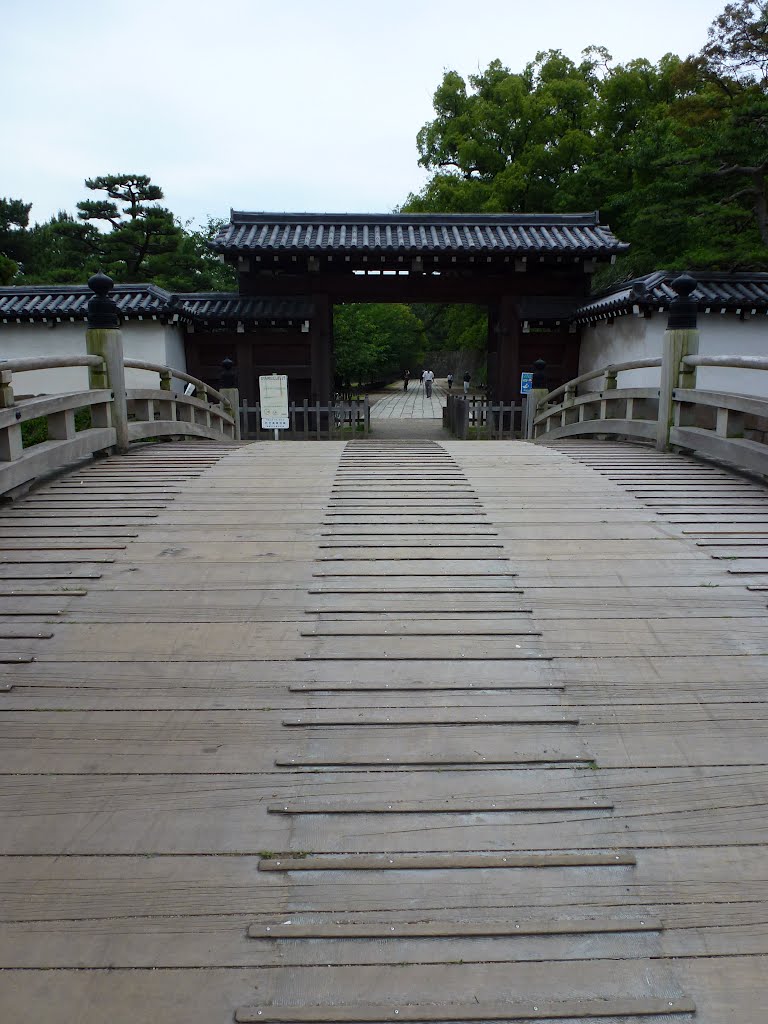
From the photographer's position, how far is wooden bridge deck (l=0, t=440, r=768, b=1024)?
79.6 inches

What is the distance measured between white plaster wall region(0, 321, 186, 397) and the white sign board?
3205 mm

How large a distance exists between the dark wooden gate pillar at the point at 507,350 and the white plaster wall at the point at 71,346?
7.38 meters

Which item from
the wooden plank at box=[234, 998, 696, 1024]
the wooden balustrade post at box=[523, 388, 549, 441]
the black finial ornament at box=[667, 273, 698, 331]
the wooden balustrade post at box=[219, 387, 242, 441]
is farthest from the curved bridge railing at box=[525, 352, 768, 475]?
the wooden balustrade post at box=[219, 387, 242, 441]

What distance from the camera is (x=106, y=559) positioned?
4582 millimetres

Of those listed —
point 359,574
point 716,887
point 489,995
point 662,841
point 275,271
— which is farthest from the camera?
point 275,271

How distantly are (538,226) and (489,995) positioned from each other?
17.4 metres

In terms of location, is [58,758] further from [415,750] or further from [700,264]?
[700,264]

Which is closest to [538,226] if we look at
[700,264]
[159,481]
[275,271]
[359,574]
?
[700,264]

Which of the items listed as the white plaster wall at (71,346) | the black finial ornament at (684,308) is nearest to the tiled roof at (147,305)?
the white plaster wall at (71,346)

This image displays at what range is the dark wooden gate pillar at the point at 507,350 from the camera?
16906mm

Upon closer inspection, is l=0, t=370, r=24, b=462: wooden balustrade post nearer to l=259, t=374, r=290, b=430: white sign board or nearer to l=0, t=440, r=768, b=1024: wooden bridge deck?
l=0, t=440, r=768, b=1024: wooden bridge deck

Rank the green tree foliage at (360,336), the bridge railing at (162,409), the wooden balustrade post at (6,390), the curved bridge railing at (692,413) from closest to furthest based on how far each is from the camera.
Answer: the wooden balustrade post at (6,390) < the curved bridge railing at (692,413) < the bridge railing at (162,409) < the green tree foliage at (360,336)

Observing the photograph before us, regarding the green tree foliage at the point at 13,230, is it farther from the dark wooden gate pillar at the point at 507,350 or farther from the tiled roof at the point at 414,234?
the dark wooden gate pillar at the point at 507,350

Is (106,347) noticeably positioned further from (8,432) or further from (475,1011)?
(475,1011)
